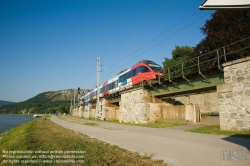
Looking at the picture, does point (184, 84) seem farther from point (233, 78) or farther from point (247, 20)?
point (247, 20)

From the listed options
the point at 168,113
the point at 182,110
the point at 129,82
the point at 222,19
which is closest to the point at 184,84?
the point at 182,110

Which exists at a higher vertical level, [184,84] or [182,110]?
[184,84]

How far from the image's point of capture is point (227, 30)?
2294cm

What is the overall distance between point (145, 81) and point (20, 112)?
661 feet

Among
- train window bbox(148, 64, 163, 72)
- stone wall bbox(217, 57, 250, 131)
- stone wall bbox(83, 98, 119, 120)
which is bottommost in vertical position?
stone wall bbox(83, 98, 119, 120)

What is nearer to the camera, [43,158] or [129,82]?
[43,158]

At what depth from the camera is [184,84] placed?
53.1ft

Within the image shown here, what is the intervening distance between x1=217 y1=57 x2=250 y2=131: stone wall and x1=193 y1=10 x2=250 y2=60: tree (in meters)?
10.4

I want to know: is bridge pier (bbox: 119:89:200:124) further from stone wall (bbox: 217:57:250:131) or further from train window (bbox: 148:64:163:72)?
stone wall (bbox: 217:57:250:131)

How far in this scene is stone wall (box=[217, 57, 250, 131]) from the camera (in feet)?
34.3

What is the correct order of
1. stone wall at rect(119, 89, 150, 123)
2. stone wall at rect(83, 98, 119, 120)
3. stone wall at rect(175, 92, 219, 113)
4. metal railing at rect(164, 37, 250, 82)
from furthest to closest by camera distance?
stone wall at rect(83, 98, 119, 120)
stone wall at rect(175, 92, 219, 113)
stone wall at rect(119, 89, 150, 123)
metal railing at rect(164, 37, 250, 82)

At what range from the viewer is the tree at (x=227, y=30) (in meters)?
20.4

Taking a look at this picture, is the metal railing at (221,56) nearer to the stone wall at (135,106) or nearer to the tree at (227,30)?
the tree at (227,30)

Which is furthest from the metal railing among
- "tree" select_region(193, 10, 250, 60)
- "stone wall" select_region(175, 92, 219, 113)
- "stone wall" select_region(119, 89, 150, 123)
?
"stone wall" select_region(175, 92, 219, 113)
